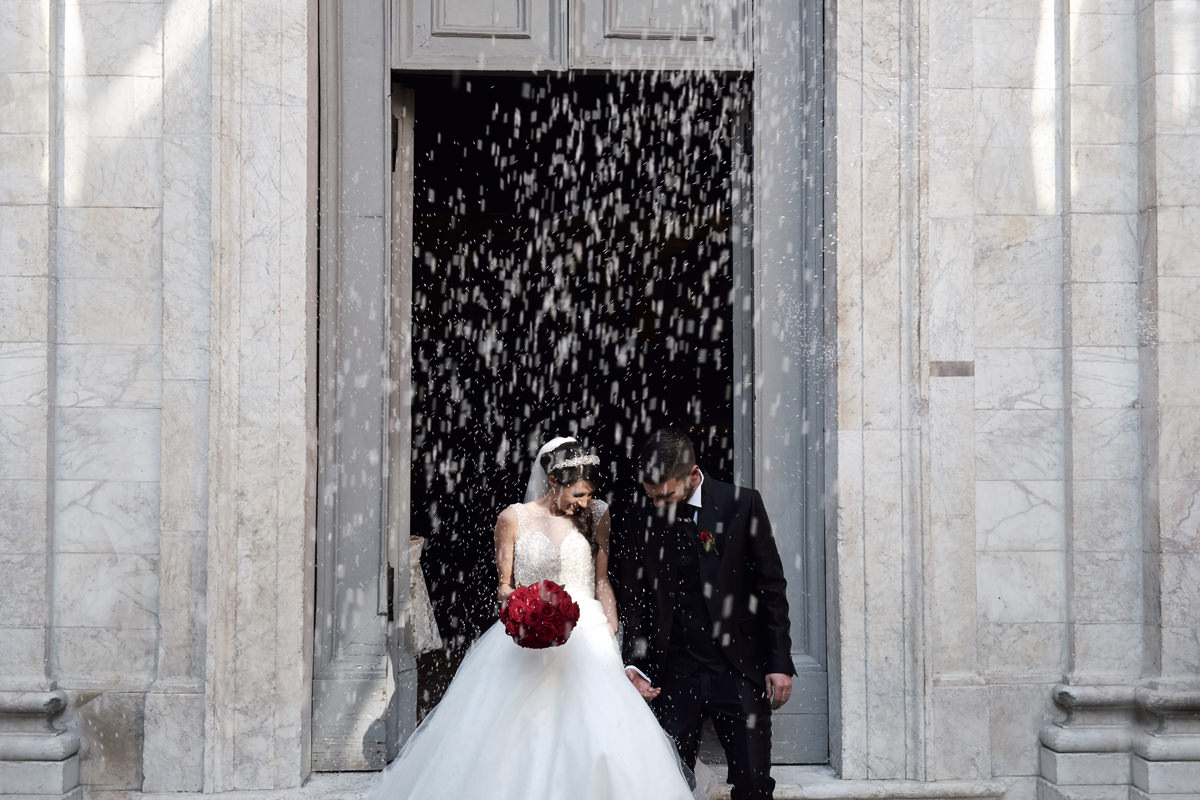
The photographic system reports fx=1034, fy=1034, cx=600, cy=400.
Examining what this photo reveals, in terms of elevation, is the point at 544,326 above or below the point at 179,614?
above

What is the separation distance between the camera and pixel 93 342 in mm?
5281

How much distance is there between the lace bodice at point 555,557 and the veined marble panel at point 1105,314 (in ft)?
8.78

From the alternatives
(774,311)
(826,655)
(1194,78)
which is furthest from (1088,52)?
(826,655)

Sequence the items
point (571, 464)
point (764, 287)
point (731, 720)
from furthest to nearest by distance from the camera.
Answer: point (764, 287) < point (571, 464) < point (731, 720)

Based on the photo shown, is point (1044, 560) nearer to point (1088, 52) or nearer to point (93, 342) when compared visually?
point (1088, 52)

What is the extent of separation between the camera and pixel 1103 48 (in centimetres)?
538

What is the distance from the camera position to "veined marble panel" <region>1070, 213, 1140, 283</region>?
5.33m

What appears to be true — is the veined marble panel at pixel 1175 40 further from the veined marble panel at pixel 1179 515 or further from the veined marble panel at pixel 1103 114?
the veined marble panel at pixel 1179 515

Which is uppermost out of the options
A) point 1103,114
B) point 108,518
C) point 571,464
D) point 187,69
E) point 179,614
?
point 187,69

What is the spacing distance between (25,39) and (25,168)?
2.17 ft

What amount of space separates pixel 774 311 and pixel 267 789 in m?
3.59

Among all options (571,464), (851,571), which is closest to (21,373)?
(571,464)

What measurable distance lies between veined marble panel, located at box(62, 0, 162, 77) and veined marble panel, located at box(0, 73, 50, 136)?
0.63ft

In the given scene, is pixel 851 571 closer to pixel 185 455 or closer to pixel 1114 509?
pixel 1114 509
